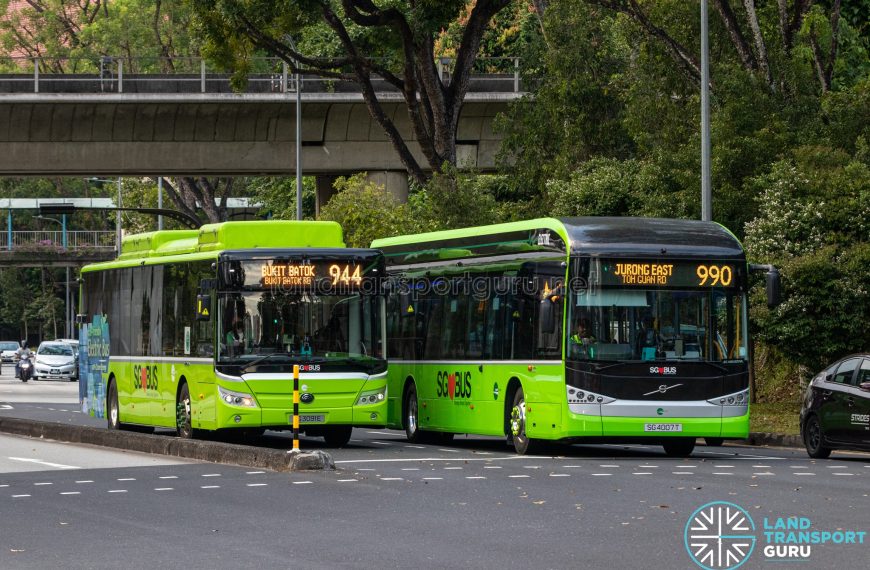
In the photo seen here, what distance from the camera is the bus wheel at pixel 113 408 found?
29484mm

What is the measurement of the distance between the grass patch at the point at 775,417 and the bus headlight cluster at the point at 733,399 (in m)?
5.96

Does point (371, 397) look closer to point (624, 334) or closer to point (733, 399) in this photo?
point (624, 334)

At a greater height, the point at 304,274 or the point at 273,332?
the point at 304,274

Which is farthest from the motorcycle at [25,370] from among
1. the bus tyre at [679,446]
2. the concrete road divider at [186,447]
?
the bus tyre at [679,446]

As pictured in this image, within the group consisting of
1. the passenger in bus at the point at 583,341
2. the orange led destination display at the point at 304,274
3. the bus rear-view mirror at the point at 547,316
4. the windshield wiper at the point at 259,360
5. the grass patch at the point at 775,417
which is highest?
the orange led destination display at the point at 304,274

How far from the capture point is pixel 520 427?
23234 millimetres

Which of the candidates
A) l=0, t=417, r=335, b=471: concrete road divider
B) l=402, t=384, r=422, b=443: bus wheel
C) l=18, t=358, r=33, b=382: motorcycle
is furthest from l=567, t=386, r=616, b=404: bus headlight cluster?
l=18, t=358, r=33, b=382: motorcycle

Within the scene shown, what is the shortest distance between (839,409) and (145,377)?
1124 centimetres

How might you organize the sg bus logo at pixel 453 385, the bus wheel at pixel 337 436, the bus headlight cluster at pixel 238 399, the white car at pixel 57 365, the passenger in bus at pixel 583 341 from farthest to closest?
1. the white car at pixel 57 365
2. the bus wheel at pixel 337 436
3. the sg bus logo at pixel 453 385
4. the bus headlight cluster at pixel 238 399
5. the passenger in bus at pixel 583 341

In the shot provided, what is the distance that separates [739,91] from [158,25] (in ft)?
133

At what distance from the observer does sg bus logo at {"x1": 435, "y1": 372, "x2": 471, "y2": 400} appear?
25000 mm

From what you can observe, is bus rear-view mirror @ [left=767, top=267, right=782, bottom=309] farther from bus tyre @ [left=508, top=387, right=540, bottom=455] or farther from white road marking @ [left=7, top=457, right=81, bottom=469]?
white road marking @ [left=7, top=457, right=81, bottom=469]

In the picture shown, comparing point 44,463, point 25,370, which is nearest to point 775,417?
point 44,463

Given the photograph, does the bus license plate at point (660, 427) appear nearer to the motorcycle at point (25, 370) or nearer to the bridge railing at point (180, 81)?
the bridge railing at point (180, 81)
